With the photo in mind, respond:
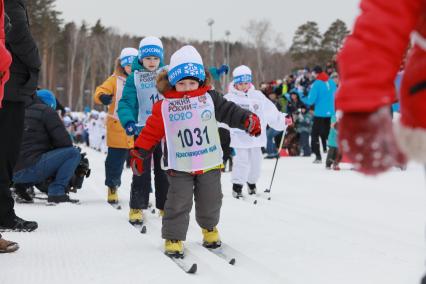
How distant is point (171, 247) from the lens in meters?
3.92

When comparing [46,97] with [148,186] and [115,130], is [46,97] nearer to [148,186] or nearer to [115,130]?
[115,130]

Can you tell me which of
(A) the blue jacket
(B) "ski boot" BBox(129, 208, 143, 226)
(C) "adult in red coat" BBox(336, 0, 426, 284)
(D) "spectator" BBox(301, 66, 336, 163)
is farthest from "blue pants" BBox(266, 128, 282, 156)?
(C) "adult in red coat" BBox(336, 0, 426, 284)

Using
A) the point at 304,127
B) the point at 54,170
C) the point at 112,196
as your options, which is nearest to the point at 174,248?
the point at 112,196

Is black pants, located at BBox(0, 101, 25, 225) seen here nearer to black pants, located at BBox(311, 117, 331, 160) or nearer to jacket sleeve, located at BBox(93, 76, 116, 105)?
jacket sleeve, located at BBox(93, 76, 116, 105)

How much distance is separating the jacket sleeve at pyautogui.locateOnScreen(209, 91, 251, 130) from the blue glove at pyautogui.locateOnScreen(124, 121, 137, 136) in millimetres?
1188

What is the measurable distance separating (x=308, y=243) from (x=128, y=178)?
18.0 feet

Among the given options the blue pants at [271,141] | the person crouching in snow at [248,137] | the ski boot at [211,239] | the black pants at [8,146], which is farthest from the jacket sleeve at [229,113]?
the blue pants at [271,141]

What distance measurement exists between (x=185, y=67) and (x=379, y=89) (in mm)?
2726

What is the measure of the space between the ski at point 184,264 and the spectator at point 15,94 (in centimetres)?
129

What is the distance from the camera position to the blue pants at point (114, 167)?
21.3ft

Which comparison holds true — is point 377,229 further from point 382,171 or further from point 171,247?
point 382,171

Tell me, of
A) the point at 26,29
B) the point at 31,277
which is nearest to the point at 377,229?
the point at 31,277

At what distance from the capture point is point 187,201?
4043mm

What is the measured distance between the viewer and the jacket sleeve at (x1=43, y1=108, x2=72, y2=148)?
→ 639 cm
